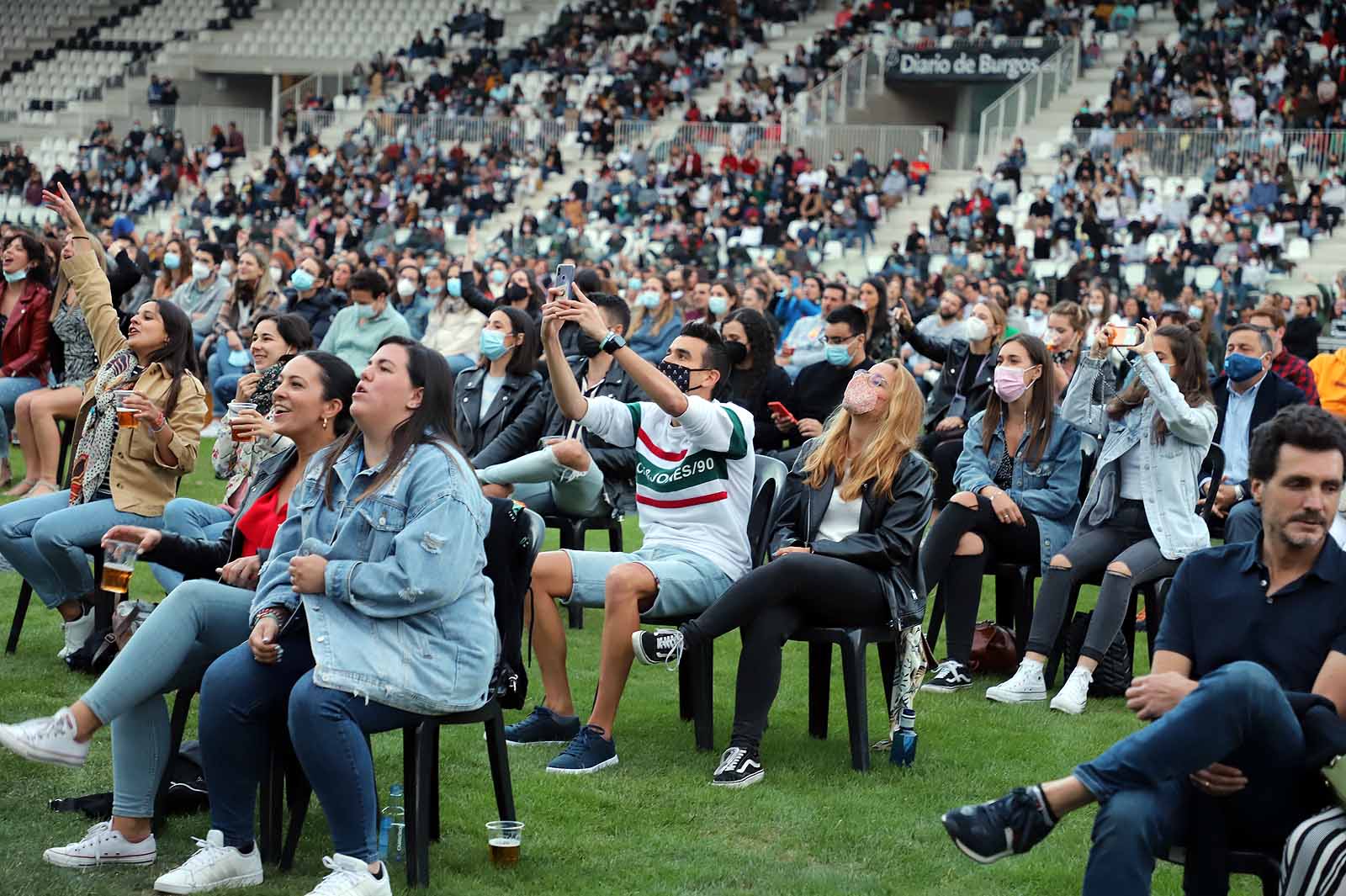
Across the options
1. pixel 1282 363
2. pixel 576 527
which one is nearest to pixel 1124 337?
pixel 1282 363

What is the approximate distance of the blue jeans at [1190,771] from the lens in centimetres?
335

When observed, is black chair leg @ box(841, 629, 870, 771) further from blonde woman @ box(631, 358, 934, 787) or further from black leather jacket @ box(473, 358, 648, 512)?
black leather jacket @ box(473, 358, 648, 512)

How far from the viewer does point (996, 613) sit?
23.4ft

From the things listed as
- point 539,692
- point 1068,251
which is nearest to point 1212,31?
point 1068,251

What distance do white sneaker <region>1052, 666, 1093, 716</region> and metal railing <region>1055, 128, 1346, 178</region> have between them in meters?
18.5

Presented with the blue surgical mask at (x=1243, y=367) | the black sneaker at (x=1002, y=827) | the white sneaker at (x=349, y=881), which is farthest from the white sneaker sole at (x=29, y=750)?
the blue surgical mask at (x=1243, y=367)

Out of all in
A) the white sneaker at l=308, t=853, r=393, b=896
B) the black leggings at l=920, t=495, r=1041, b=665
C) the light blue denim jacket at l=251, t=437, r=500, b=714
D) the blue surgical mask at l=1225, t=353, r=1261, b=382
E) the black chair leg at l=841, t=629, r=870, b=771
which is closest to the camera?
the white sneaker at l=308, t=853, r=393, b=896

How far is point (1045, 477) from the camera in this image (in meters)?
6.68

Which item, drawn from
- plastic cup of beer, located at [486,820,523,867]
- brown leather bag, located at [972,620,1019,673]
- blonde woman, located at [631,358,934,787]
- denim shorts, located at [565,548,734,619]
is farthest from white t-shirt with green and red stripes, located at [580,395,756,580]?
brown leather bag, located at [972,620,1019,673]

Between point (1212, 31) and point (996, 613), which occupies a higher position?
point (1212, 31)

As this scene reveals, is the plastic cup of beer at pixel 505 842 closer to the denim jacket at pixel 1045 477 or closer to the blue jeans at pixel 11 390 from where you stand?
the denim jacket at pixel 1045 477

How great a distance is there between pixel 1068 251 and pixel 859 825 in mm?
17663

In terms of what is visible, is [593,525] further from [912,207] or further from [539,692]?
[912,207]

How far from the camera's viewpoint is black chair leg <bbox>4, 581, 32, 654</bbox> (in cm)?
638
